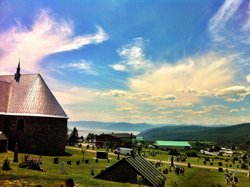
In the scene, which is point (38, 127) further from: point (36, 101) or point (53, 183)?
point (53, 183)

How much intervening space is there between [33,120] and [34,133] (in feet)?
6.84

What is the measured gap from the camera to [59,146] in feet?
158

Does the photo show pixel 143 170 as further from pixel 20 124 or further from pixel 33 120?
pixel 20 124

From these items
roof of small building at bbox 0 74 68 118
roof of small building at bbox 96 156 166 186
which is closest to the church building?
roof of small building at bbox 0 74 68 118

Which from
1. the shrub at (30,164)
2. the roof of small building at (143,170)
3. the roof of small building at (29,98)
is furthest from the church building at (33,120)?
the roof of small building at (143,170)

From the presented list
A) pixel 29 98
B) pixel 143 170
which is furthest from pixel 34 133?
pixel 143 170

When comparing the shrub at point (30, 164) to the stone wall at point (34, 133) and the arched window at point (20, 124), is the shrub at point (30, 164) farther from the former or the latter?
the arched window at point (20, 124)

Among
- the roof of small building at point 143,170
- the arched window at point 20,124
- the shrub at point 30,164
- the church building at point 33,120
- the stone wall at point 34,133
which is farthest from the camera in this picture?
the arched window at point 20,124

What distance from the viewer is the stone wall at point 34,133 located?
152 feet

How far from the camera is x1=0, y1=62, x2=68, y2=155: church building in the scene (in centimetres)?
4662

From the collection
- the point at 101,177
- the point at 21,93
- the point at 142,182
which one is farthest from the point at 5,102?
the point at 142,182

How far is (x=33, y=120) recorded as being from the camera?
46.8m

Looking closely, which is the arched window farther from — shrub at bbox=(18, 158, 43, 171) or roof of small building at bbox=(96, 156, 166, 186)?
roof of small building at bbox=(96, 156, 166, 186)

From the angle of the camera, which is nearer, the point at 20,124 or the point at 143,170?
the point at 143,170
